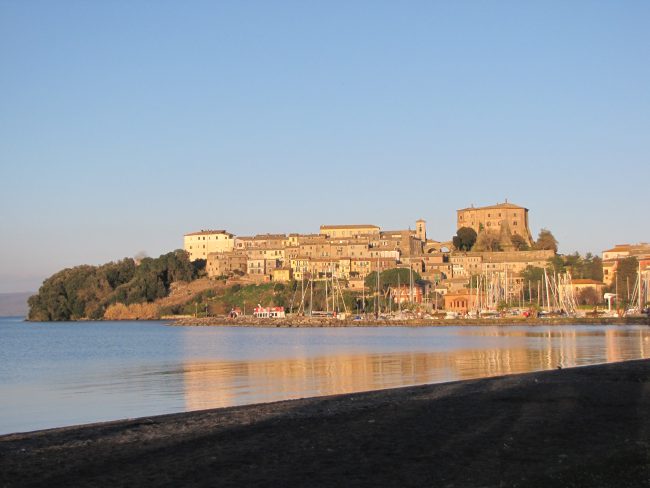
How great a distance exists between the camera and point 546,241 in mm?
147250

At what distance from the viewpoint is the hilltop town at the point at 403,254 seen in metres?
133

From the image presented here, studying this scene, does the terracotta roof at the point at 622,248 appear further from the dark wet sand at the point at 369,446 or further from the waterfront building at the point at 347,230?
the dark wet sand at the point at 369,446

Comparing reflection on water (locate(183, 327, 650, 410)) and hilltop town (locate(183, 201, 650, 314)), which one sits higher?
hilltop town (locate(183, 201, 650, 314))

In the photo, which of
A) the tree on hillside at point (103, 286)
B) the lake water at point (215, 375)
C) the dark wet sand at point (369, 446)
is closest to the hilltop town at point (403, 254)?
Answer: the tree on hillside at point (103, 286)

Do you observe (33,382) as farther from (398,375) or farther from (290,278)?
(290,278)

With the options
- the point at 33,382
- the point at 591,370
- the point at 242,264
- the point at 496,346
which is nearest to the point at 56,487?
the point at 591,370

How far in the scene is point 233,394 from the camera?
2455cm

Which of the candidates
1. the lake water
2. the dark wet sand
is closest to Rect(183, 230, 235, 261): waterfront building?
the lake water

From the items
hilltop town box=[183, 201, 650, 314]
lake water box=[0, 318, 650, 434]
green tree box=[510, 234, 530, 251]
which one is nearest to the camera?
lake water box=[0, 318, 650, 434]

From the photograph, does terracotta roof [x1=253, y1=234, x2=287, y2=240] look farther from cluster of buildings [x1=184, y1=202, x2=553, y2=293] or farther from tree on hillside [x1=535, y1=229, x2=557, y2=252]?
tree on hillside [x1=535, y1=229, x2=557, y2=252]

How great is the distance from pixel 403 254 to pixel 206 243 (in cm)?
3936

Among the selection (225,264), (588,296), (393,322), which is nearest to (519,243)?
(588,296)

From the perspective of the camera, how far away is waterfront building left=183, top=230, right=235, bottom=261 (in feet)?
531

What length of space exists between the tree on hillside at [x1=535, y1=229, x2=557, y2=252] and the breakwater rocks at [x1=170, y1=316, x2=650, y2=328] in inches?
1946
